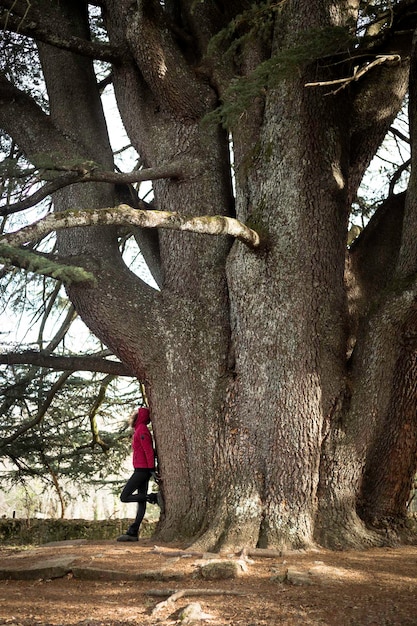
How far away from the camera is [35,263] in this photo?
221 inches

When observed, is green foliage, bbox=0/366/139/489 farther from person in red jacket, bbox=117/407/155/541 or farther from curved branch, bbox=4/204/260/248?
curved branch, bbox=4/204/260/248

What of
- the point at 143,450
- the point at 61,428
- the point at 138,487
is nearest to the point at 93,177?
the point at 143,450

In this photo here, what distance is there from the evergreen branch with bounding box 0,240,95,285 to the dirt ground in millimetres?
2403

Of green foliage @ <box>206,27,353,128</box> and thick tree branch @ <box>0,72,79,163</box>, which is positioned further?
thick tree branch @ <box>0,72,79,163</box>

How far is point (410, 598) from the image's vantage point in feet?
14.0

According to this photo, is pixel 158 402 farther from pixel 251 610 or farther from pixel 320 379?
pixel 251 610

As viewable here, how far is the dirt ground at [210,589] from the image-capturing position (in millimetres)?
3926

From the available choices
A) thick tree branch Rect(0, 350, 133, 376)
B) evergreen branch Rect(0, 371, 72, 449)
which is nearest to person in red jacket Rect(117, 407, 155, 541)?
thick tree branch Rect(0, 350, 133, 376)

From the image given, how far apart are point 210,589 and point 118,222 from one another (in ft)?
9.24

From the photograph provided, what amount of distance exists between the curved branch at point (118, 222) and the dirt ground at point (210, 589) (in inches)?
102

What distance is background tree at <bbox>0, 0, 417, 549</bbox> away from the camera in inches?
234

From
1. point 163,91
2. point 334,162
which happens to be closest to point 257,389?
point 334,162

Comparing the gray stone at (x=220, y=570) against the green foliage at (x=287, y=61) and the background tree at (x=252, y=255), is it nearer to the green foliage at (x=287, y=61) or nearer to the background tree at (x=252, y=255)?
the background tree at (x=252, y=255)

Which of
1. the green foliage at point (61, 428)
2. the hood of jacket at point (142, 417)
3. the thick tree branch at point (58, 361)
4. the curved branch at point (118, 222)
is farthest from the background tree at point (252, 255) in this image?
the green foliage at point (61, 428)
